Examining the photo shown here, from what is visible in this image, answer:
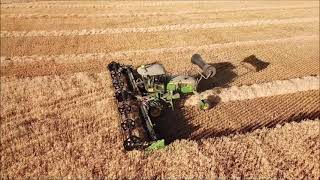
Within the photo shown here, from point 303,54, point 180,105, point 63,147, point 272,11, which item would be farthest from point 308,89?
point 272,11

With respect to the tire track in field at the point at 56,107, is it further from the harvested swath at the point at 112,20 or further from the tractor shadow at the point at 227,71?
the harvested swath at the point at 112,20

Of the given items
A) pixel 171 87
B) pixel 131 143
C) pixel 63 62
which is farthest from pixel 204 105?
pixel 63 62

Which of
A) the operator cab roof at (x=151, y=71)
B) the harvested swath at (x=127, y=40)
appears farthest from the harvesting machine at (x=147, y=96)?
the harvested swath at (x=127, y=40)

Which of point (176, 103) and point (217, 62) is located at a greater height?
point (217, 62)

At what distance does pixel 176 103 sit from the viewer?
15.4 meters

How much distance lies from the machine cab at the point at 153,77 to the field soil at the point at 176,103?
125 centimetres

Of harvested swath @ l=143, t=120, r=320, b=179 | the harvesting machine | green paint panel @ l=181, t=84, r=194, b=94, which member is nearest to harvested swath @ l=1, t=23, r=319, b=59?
the harvesting machine

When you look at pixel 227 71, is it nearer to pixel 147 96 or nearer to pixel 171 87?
pixel 171 87

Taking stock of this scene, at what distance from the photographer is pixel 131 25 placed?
24.8 m

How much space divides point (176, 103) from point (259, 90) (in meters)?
3.88

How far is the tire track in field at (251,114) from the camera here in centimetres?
1416

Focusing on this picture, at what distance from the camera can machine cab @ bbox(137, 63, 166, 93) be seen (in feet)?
45.0

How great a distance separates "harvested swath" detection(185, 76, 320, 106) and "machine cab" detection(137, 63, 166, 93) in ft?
6.24

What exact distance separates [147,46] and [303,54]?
8.53m
